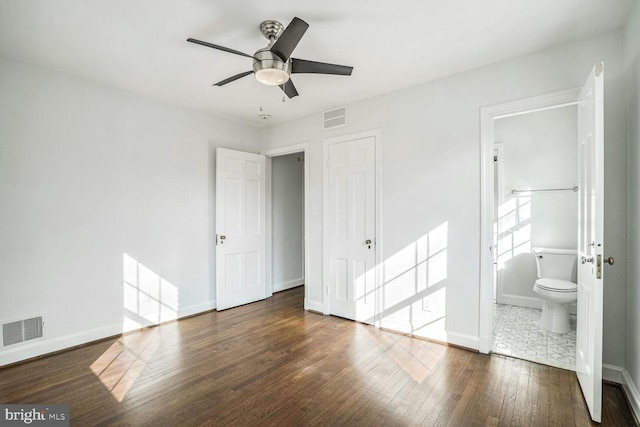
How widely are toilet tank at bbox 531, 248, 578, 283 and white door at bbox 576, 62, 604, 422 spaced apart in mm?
1678

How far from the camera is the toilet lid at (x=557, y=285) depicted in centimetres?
322

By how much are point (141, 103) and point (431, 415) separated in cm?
402

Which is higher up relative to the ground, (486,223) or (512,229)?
(486,223)

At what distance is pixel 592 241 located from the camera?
1940 mm

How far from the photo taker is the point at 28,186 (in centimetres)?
277

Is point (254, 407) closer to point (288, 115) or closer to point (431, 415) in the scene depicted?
point (431, 415)

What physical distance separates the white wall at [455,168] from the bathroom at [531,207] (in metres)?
0.98

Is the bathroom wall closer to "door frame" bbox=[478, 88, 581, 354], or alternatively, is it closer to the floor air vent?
"door frame" bbox=[478, 88, 581, 354]

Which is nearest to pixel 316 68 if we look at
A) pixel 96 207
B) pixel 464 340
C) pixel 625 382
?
pixel 96 207

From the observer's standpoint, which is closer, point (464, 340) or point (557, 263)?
point (464, 340)

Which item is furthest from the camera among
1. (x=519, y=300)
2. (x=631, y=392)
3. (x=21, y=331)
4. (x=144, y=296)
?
(x=519, y=300)

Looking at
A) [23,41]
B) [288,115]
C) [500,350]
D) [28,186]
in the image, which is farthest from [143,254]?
[500,350]

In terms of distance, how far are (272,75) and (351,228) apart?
2102 millimetres

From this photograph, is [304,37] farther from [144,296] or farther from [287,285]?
[287,285]
